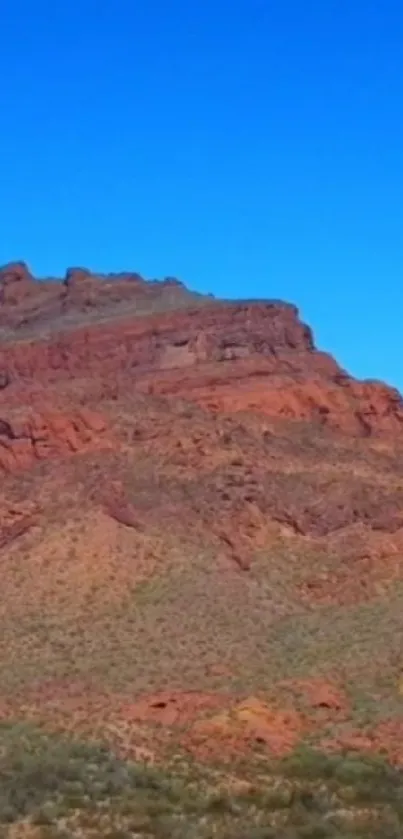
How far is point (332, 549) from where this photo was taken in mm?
57312

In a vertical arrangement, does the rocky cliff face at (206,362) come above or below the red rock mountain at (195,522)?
above

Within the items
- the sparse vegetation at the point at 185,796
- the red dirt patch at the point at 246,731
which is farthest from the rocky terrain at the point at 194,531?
the sparse vegetation at the point at 185,796

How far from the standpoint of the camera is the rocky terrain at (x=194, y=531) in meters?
40.4

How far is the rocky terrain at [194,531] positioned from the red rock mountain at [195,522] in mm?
103

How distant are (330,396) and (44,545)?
21.6 metres

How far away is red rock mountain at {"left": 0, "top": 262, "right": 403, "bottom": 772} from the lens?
4278cm

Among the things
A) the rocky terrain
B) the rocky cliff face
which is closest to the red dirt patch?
the rocky terrain

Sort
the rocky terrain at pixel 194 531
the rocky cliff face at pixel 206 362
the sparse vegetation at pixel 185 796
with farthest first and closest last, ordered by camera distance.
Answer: the rocky cliff face at pixel 206 362 → the rocky terrain at pixel 194 531 → the sparse vegetation at pixel 185 796

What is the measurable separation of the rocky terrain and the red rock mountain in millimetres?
103

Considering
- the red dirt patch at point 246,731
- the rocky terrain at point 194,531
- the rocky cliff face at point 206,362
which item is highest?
the rocky cliff face at point 206,362

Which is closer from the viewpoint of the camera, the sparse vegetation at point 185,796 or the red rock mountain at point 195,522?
the sparse vegetation at point 185,796

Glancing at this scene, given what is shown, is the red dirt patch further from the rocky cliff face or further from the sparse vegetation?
the rocky cliff face

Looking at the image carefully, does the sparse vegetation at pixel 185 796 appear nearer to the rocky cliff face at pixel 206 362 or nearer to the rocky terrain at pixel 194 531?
the rocky terrain at pixel 194 531

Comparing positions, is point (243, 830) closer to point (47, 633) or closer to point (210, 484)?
point (47, 633)
